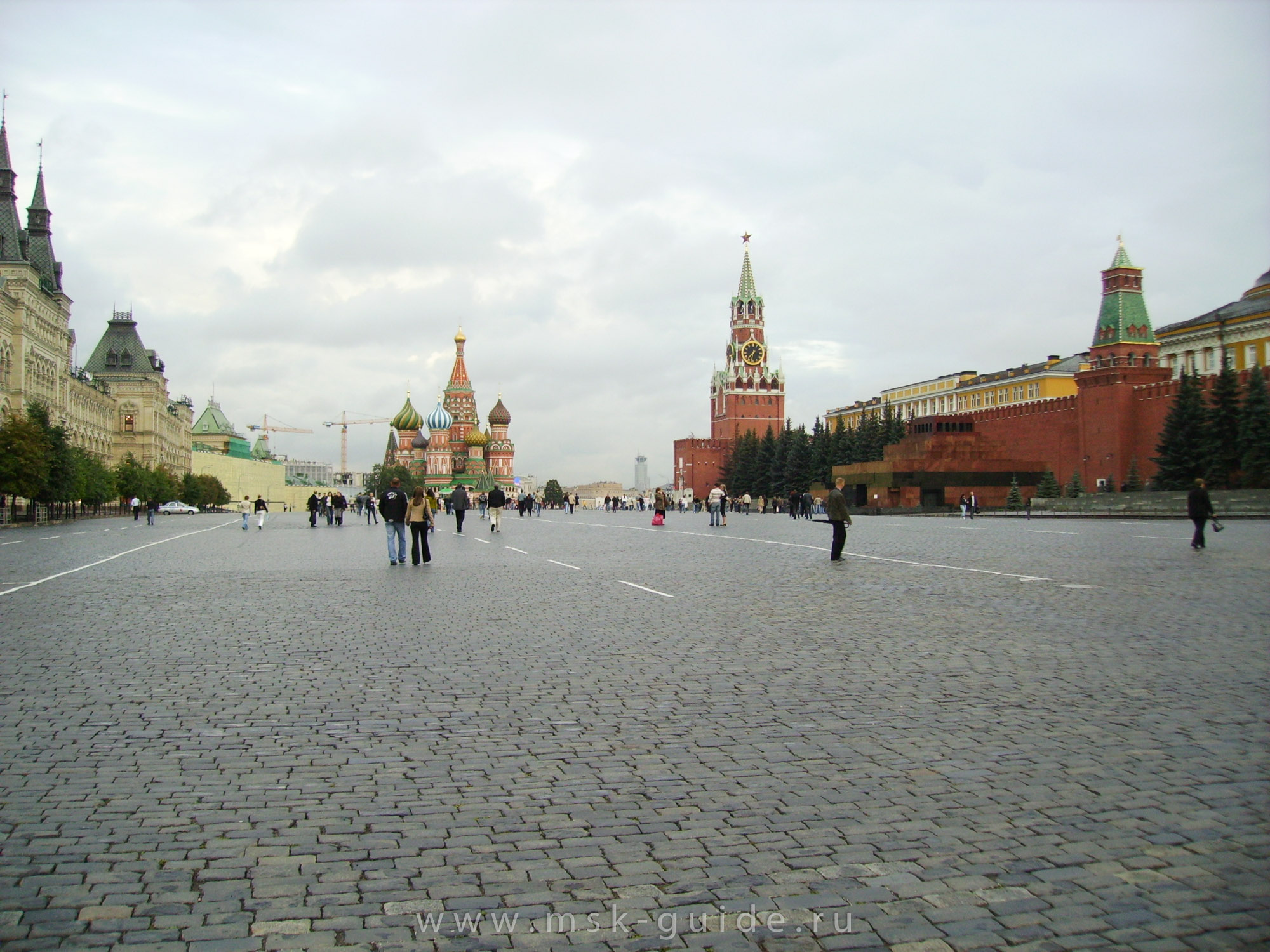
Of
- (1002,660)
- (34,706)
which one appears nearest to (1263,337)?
(1002,660)

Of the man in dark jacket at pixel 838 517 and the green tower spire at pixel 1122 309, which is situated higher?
the green tower spire at pixel 1122 309

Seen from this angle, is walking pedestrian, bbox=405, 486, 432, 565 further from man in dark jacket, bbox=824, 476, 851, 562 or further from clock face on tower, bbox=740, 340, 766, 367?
clock face on tower, bbox=740, 340, 766, 367

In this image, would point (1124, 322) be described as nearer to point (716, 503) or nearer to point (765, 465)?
point (765, 465)

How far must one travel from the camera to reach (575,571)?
15.1 m

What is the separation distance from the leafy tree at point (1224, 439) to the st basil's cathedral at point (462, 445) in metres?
Answer: 92.2

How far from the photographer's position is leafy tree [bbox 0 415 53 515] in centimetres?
4122

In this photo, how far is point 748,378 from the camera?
136m

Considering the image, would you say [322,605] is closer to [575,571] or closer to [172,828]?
[575,571]

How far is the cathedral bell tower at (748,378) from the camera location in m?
135

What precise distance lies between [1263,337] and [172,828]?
255 feet

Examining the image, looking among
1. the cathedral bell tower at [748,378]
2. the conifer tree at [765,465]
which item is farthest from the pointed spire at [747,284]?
the conifer tree at [765,465]

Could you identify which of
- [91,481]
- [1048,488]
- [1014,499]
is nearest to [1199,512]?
[1014,499]

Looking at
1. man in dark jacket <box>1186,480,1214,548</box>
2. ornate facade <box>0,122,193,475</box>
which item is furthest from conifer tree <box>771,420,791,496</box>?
man in dark jacket <box>1186,480,1214,548</box>

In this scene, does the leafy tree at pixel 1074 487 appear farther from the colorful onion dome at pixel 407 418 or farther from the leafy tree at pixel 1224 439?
the colorful onion dome at pixel 407 418
